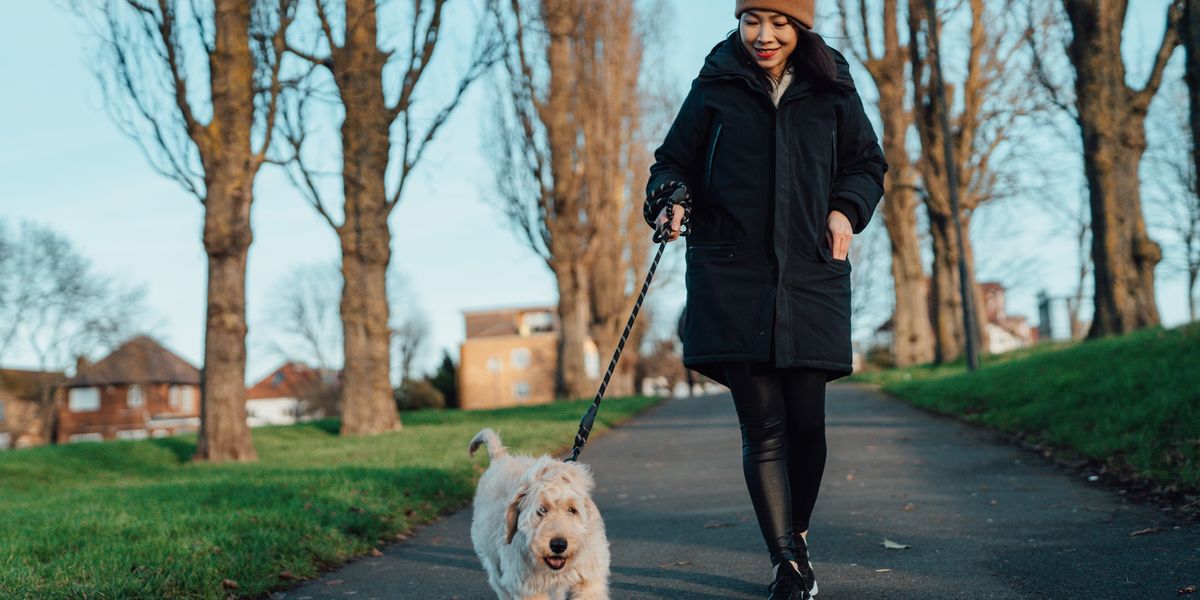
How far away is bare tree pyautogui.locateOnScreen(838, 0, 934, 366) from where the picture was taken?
966 inches

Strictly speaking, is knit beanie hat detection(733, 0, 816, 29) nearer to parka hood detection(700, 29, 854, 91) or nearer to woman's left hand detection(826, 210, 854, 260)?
parka hood detection(700, 29, 854, 91)

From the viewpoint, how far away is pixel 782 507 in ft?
13.6

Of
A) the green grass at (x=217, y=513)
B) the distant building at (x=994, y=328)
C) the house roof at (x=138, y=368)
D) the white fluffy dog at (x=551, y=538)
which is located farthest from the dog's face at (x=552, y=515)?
the house roof at (x=138, y=368)

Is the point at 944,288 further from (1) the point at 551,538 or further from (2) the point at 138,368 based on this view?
(2) the point at 138,368

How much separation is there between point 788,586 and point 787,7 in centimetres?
229

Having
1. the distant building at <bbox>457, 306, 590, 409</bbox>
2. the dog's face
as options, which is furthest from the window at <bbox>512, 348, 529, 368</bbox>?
the dog's face

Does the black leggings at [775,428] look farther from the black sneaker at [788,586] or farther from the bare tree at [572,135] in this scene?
the bare tree at [572,135]

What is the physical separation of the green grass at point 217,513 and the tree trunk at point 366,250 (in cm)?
268

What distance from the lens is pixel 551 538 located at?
3.59 meters

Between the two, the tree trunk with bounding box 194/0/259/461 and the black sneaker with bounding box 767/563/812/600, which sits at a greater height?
the tree trunk with bounding box 194/0/259/461

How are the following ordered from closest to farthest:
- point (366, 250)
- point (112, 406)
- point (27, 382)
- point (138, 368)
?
point (366, 250) < point (138, 368) < point (27, 382) < point (112, 406)

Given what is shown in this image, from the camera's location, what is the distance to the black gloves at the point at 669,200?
4.18 metres

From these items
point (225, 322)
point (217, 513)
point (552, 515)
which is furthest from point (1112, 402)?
point (225, 322)

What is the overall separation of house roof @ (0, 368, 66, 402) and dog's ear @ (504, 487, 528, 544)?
148ft
